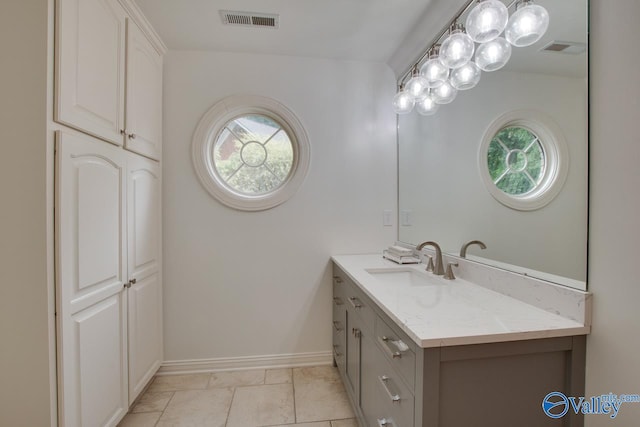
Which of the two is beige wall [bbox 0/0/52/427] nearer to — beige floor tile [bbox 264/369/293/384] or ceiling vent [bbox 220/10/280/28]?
ceiling vent [bbox 220/10/280/28]

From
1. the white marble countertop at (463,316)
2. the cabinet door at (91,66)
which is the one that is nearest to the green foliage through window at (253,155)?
the cabinet door at (91,66)

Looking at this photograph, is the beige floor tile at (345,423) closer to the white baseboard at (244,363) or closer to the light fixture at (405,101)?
the white baseboard at (244,363)

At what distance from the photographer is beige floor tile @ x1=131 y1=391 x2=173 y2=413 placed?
1716 millimetres

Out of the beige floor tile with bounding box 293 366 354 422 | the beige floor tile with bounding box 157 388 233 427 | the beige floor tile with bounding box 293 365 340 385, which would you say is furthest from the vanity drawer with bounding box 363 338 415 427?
the beige floor tile with bounding box 157 388 233 427

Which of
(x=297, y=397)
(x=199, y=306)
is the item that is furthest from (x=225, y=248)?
(x=297, y=397)

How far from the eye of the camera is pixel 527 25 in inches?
41.8

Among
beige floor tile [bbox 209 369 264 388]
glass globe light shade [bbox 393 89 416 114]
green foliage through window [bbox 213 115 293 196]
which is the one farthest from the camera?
green foliage through window [bbox 213 115 293 196]

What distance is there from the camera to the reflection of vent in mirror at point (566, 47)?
37.2 inches

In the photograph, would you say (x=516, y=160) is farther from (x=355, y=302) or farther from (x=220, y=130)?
(x=220, y=130)

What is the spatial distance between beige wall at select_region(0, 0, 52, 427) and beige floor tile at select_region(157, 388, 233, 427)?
0.74 meters

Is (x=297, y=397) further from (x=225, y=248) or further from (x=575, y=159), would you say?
(x=575, y=159)

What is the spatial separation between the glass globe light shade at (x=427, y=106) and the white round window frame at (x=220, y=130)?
2.83 ft

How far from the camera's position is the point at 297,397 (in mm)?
1816

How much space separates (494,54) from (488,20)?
14cm
